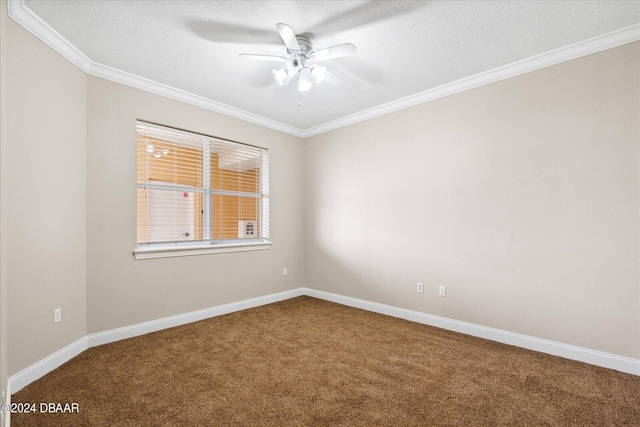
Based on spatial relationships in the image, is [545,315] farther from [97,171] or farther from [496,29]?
[97,171]

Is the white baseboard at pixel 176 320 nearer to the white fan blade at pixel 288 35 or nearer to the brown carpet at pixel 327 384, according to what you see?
the brown carpet at pixel 327 384

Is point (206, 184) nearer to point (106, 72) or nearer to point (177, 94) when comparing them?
point (177, 94)

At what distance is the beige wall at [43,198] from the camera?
2.08 meters

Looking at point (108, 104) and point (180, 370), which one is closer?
point (180, 370)

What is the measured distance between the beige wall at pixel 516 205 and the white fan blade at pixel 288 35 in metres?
1.92

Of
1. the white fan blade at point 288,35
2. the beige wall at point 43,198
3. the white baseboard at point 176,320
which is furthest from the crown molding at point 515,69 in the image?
the beige wall at point 43,198

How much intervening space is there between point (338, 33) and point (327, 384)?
2673 mm

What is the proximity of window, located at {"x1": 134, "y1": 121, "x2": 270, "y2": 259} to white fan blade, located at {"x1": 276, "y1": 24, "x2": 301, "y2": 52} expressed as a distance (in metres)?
1.96

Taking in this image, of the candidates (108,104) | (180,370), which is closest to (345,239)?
(180,370)

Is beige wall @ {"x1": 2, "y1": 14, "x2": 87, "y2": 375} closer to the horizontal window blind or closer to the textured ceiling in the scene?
the textured ceiling

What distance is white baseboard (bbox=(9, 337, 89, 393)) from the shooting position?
205 cm

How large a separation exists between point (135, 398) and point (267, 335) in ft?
4.25

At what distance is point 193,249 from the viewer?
3.47 meters

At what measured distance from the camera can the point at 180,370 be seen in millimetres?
2330
